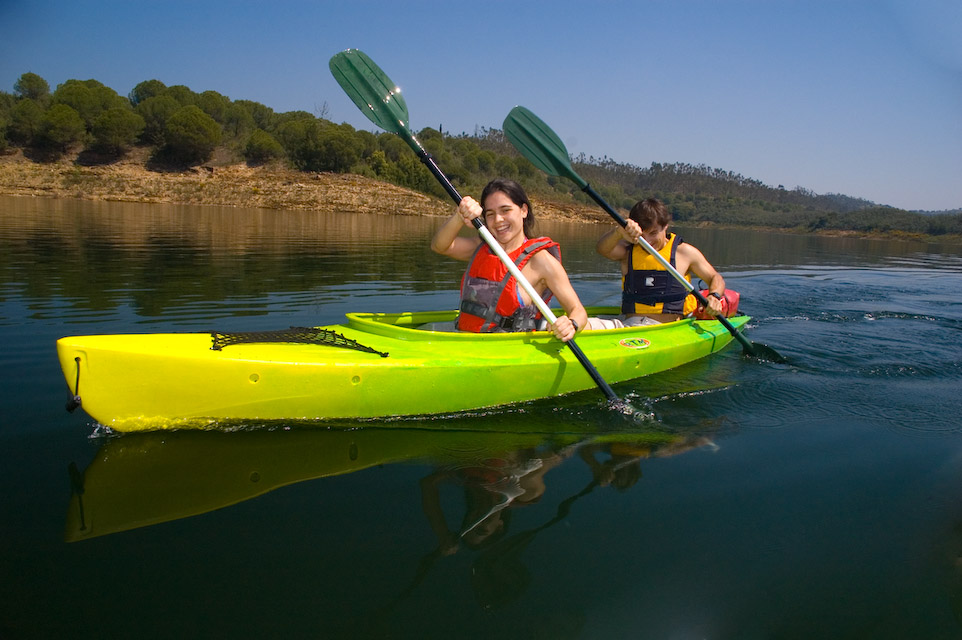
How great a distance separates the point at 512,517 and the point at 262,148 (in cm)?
4778

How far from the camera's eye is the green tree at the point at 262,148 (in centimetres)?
4506

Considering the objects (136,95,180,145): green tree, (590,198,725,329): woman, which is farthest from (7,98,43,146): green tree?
(590,198,725,329): woman

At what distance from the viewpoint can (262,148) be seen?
1775 inches

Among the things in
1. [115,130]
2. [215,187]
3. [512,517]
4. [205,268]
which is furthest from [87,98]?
[512,517]

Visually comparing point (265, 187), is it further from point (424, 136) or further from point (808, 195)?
point (808, 195)

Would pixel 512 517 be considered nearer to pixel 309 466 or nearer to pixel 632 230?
pixel 309 466

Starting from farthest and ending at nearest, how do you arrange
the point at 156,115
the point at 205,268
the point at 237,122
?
the point at 237,122 < the point at 156,115 < the point at 205,268

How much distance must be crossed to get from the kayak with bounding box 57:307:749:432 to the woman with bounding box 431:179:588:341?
0.78 ft

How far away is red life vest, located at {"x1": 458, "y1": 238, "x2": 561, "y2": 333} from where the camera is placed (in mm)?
4375

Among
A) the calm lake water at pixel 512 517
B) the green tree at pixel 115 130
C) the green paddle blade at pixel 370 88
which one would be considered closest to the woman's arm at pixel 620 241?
the calm lake water at pixel 512 517

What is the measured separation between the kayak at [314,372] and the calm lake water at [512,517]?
0.15 m

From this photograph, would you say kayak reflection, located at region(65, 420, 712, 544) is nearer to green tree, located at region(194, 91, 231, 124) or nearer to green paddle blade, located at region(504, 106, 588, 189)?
green paddle blade, located at region(504, 106, 588, 189)

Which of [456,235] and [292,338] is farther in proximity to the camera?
[456,235]

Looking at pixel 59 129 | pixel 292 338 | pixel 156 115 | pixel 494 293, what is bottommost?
pixel 292 338
